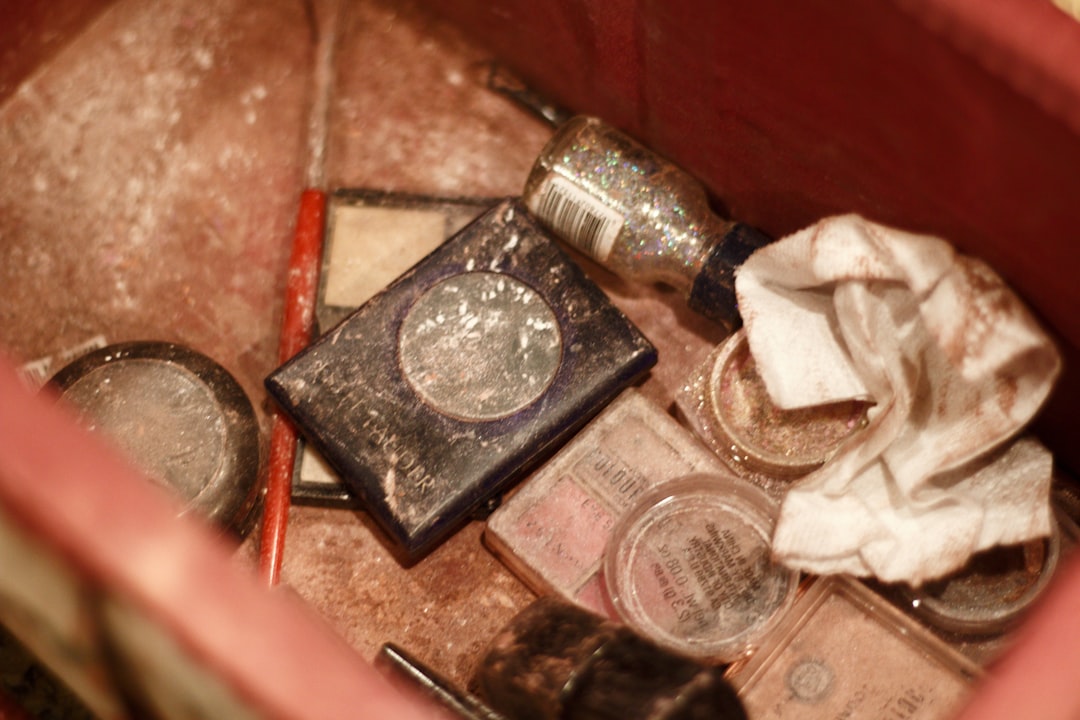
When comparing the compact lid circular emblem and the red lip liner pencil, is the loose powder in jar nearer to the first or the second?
the compact lid circular emblem

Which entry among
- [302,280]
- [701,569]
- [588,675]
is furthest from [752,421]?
[302,280]

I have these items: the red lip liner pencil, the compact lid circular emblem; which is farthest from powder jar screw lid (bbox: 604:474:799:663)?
the red lip liner pencil

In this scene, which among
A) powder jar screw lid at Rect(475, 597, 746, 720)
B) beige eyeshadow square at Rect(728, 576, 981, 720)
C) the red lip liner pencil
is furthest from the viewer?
the red lip liner pencil

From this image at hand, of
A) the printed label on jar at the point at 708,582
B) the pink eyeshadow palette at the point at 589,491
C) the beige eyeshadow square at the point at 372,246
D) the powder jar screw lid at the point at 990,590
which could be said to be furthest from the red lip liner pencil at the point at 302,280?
the powder jar screw lid at the point at 990,590

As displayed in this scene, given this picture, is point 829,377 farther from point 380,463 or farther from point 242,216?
point 242,216

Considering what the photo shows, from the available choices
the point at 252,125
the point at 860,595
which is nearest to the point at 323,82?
the point at 252,125

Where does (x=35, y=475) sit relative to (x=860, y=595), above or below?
above

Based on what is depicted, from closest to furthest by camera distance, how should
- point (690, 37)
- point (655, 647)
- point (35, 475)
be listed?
point (35, 475) < point (655, 647) < point (690, 37)
